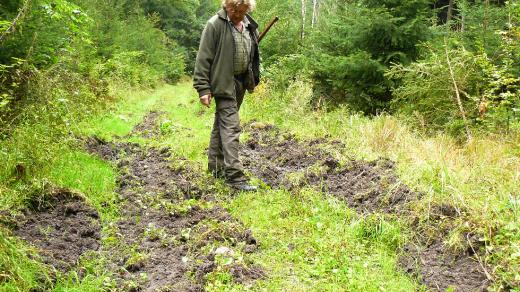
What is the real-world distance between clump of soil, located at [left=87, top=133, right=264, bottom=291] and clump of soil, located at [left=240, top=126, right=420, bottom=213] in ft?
3.46

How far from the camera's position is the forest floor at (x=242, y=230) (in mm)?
2938

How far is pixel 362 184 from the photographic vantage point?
459cm

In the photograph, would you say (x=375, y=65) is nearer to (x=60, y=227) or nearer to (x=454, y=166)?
(x=454, y=166)

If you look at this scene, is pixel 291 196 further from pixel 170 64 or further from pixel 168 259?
pixel 170 64

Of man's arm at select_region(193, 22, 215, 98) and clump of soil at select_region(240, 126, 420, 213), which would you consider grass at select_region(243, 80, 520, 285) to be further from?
man's arm at select_region(193, 22, 215, 98)

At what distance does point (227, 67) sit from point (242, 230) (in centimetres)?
223

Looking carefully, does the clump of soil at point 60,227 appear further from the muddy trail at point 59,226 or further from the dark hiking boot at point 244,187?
the dark hiking boot at point 244,187

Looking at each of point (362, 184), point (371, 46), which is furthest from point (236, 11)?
point (371, 46)

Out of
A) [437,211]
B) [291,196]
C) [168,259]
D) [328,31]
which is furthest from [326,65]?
[168,259]

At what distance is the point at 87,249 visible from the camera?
10.4 feet

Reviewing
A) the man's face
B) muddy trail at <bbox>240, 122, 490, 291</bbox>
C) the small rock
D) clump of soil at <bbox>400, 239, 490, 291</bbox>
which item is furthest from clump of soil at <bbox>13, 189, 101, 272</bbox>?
the man's face

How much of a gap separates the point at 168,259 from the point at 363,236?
5.47 ft

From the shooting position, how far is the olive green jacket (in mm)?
5043

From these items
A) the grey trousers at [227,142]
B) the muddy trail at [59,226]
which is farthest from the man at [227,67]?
the muddy trail at [59,226]
